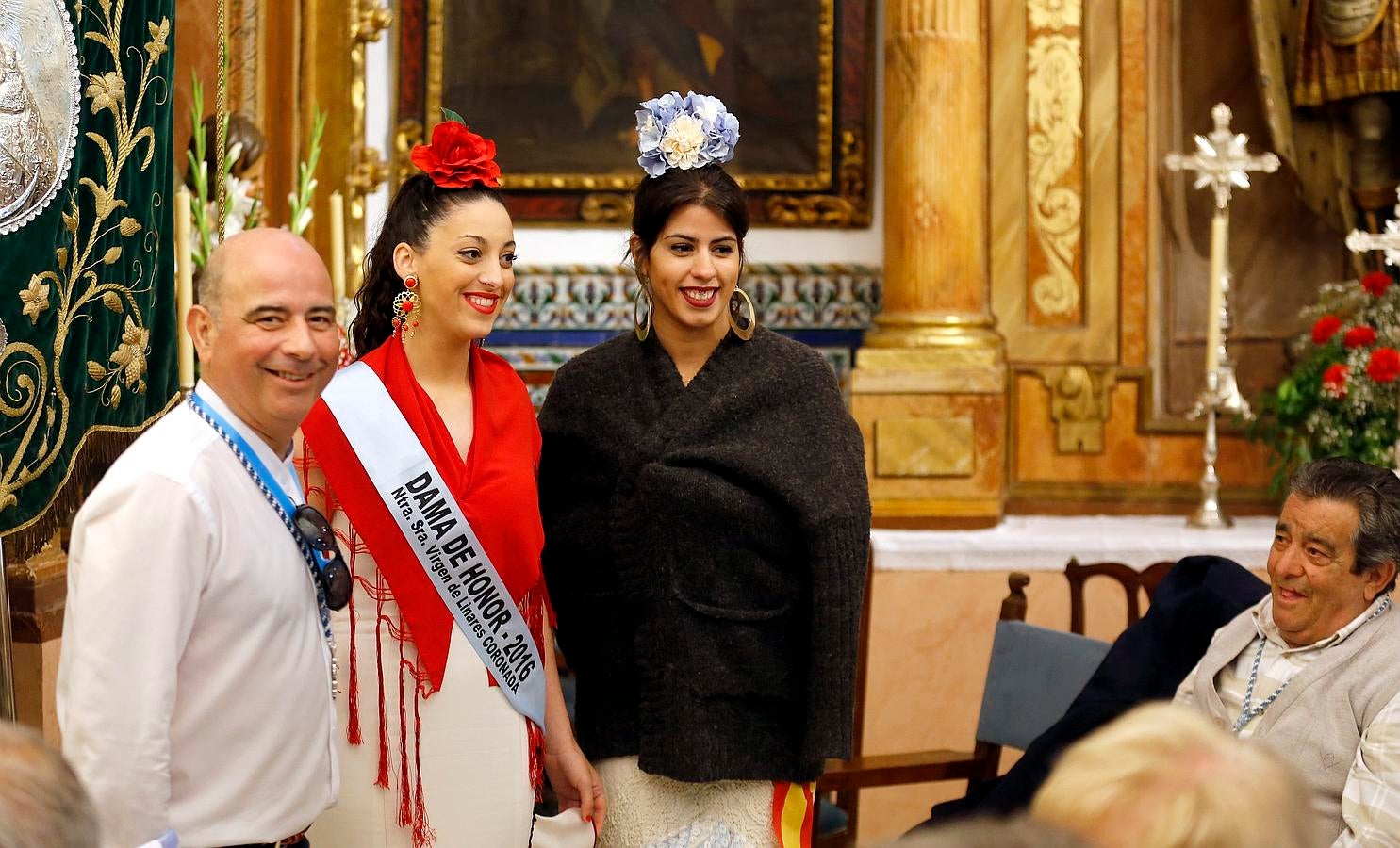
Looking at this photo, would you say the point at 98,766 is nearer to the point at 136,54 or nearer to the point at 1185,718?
the point at 1185,718

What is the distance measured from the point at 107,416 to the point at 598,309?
308 cm

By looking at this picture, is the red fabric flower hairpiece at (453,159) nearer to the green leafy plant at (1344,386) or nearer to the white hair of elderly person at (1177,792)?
the white hair of elderly person at (1177,792)

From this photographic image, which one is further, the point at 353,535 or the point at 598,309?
the point at 598,309

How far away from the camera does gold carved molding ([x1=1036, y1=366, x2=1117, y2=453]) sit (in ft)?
18.4

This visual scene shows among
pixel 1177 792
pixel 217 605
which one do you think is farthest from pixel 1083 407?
pixel 1177 792

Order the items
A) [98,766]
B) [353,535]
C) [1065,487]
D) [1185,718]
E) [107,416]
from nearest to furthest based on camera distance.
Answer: [1185,718] → [98,766] → [353,535] → [107,416] → [1065,487]

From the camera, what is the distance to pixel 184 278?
3354 millimetres

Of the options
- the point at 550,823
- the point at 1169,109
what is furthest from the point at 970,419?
the point at 550,823

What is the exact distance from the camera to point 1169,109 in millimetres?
5586

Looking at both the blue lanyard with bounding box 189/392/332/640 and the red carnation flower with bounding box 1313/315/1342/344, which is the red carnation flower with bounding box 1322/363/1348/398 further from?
the blue lanyard with bounding box 189/392/332/640

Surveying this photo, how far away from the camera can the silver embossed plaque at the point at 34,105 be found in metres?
2.66

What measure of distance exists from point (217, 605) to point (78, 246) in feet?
4.05

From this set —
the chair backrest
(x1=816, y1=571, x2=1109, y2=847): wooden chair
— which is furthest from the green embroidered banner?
the chair backrest

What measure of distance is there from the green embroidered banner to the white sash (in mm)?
631
